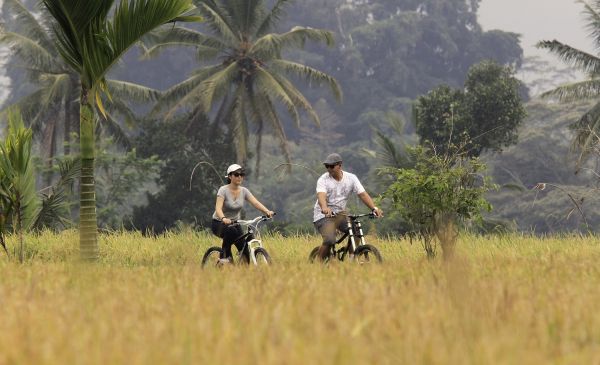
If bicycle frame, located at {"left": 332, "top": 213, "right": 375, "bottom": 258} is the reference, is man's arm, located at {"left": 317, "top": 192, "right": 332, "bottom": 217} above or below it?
above

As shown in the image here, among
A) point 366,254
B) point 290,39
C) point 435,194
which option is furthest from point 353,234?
point 290,39

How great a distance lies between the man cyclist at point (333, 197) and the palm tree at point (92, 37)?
3.06m

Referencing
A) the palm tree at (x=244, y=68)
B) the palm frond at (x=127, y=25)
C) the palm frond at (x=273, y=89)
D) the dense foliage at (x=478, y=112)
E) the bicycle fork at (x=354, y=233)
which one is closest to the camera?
the bicycle fork at (x=354, y=233)

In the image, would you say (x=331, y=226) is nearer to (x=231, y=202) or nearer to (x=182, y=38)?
(x=231, y=202)

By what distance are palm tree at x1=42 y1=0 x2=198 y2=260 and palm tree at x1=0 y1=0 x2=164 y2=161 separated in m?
21.3

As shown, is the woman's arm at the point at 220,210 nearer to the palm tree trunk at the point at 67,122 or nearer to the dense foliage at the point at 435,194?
the dense foliage at the point at 435,194

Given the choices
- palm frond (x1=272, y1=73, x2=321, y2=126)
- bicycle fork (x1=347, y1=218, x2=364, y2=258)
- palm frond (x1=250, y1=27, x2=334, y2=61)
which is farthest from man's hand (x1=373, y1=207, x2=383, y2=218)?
palm frond (x1=250, y1=27, x2=334, y2=61)

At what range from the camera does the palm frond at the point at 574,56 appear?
32.1m

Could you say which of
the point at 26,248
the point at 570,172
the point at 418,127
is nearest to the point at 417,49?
the point at 570,172

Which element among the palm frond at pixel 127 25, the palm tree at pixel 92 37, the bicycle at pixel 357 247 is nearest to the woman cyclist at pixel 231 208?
the bicycle at pixel 357 247

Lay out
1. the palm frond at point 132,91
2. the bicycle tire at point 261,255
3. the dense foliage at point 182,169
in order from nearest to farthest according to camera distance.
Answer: the bicycle tire at point 261,255 → the palm frond at point 132,91 → the dense foliage at point 182,169

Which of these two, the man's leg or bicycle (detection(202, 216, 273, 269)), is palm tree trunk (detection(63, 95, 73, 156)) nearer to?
bicycle (detection(202, 216, 273, 269))

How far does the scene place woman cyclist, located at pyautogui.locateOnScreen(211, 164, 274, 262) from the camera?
11570mm

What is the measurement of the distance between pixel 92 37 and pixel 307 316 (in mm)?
8174
